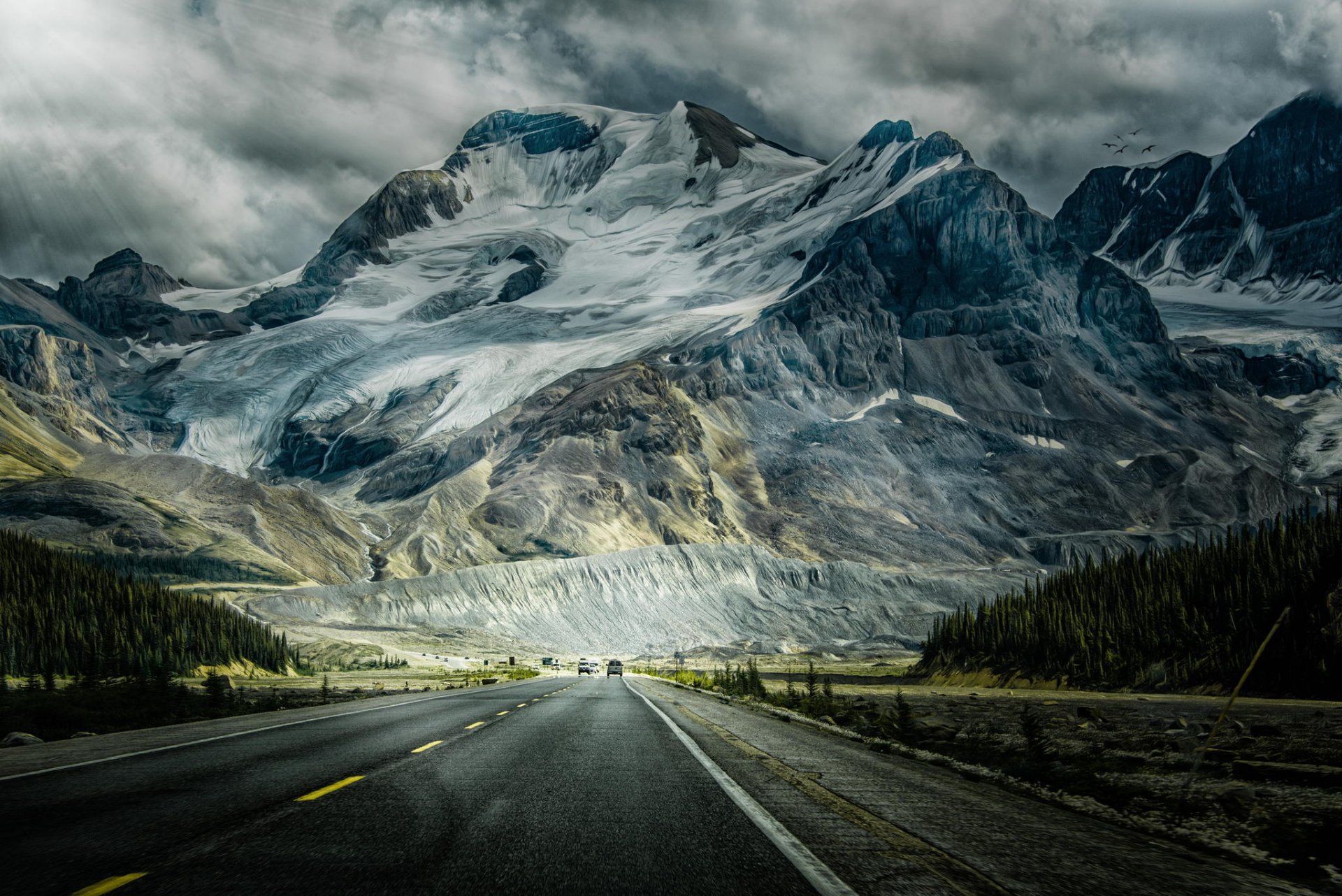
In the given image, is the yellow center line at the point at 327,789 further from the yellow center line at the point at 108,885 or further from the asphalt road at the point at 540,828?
the yellow center line at the point at 108,885

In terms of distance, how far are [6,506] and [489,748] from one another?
176m

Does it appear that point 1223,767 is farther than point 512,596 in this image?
No

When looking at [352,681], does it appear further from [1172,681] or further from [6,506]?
[6,506]

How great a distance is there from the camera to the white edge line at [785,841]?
6270 mm

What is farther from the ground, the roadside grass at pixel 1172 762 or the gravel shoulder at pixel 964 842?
the gravel shoulder at pixel 964 842

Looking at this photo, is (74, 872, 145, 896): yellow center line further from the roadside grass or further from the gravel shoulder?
the roadside grass

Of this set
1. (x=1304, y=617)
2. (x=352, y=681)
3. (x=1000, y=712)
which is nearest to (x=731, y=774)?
(x=1000, y=712)

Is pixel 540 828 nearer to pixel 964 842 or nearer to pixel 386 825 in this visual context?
pixel 386 825

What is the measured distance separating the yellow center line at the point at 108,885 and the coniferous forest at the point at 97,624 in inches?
2094

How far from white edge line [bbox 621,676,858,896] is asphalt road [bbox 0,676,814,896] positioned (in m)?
0.11

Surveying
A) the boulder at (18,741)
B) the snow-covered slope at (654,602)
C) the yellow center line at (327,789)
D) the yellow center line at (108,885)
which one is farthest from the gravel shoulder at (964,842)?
the snow-covered slope at (654,602)

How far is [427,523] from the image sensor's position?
18112 centimetres

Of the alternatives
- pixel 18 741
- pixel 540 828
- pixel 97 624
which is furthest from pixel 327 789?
pixel 97 624

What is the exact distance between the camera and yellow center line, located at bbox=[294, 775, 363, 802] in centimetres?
928
